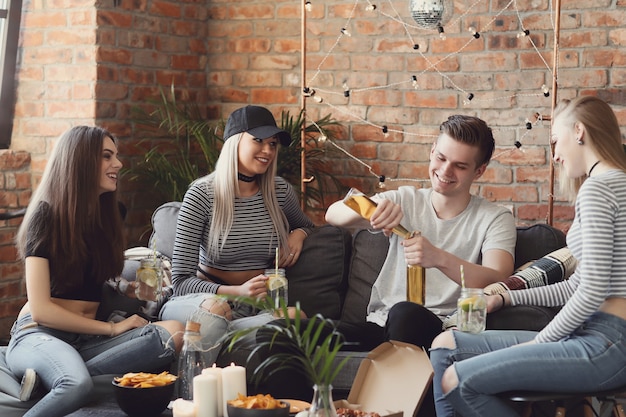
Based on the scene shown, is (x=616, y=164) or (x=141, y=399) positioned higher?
(x=616, y=164)

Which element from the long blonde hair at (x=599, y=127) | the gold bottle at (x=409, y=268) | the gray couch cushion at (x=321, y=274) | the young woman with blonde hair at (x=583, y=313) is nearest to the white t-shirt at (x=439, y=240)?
the gold bottle at (x=409, y=268)

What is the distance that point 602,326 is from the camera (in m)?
2.60

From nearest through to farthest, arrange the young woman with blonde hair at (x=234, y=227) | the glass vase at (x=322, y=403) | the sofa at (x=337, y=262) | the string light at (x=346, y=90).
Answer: the glass vase at (x=322, y=403)
the young woman with blonde hair at (x=234, y=227)
the sofa at (x=337, y=262)
the string light at (x=346, y=90)

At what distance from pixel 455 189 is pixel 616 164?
0.76 metres

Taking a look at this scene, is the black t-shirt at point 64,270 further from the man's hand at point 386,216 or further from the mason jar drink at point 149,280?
the man's hand at point 386,216

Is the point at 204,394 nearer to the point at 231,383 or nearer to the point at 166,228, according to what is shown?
the point at 231,383

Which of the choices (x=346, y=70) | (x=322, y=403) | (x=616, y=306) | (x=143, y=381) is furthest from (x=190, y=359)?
(x=346, y=70)

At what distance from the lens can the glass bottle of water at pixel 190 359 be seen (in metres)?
2.67

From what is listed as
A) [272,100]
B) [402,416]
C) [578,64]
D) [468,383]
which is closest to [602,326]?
[468,383]

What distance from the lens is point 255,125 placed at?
3533 millimetres

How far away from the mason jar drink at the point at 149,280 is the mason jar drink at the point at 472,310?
1.05 meters

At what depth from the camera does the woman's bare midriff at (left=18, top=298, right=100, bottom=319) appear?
3191 millimetres

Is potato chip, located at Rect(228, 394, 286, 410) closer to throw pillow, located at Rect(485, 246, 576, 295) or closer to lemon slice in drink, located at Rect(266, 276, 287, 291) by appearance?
lemon slice in drink, located at Rect(266, 276, 287, 291)

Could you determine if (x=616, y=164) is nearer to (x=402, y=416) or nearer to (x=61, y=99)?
(x=402, y=416)
